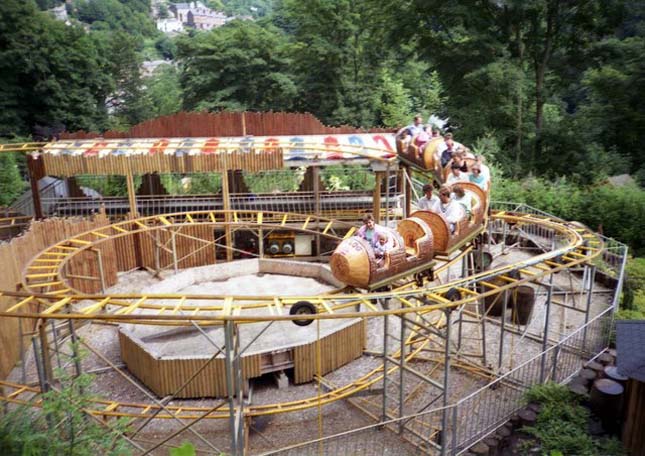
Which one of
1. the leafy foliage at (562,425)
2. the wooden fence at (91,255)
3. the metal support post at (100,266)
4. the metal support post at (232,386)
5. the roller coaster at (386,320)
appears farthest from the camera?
the metal support post at (100,266)

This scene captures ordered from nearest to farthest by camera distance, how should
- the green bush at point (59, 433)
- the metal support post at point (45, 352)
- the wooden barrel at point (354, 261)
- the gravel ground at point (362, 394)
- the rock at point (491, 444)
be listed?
the green bush at point (59, 433)
the metal support post at point (45, 352)
the wooden barrel at point (354, 261)
the rock at point (491, 444)
the gravel ground at point (362, 394)

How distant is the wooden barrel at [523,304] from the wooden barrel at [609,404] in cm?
454

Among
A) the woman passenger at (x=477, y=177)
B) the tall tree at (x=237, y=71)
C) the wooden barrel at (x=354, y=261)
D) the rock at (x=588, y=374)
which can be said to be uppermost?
the tall tree at (x=237, y=71)

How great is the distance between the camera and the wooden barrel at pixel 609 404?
39.3 feet

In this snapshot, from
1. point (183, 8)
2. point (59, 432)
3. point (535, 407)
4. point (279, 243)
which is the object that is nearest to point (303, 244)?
point (279, 243)

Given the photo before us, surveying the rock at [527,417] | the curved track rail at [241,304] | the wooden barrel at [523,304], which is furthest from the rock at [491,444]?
the wooden barrel at [523,304]

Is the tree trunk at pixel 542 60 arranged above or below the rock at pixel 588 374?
above

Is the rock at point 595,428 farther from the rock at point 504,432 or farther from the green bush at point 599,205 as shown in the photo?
the green bush at point 599,205

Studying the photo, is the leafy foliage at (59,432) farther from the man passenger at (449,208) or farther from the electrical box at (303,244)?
the electrical box at (303,244)

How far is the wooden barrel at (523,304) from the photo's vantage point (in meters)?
16.7

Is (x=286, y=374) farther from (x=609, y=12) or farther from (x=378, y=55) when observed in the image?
(x=378, y=55)

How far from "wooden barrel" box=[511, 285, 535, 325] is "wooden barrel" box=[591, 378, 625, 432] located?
4.54 meters

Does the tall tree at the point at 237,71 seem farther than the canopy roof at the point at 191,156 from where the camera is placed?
Yes

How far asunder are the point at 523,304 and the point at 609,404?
16.2ft
